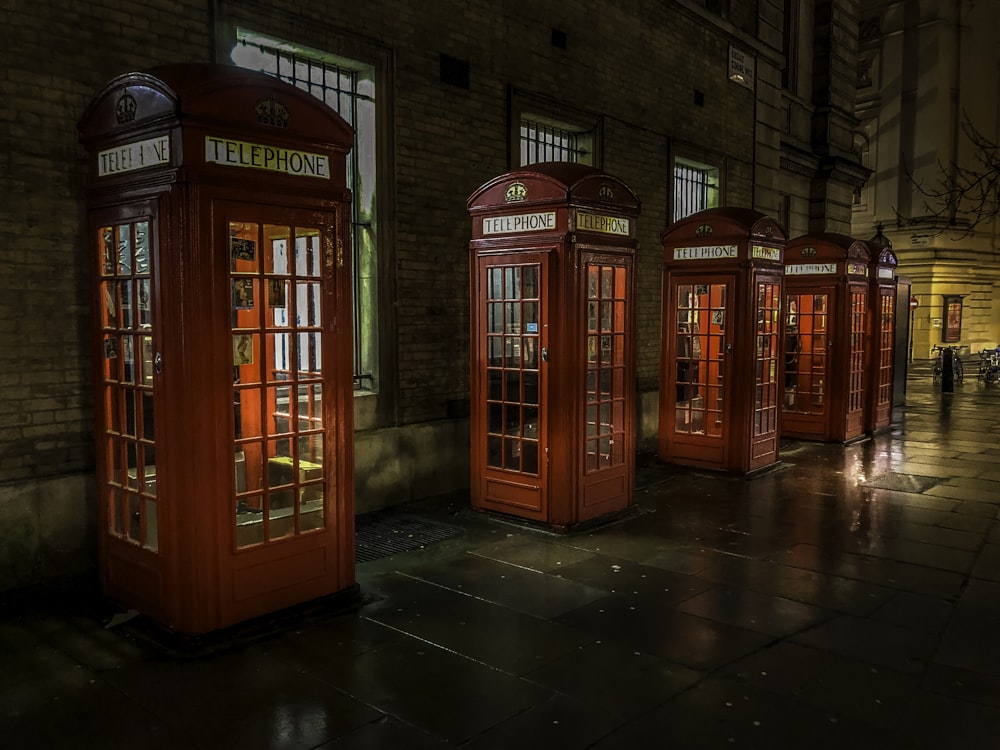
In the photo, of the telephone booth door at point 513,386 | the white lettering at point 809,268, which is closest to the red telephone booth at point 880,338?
the white lettering at point 809,268

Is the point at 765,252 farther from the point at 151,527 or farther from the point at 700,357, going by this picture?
the point at 151,527

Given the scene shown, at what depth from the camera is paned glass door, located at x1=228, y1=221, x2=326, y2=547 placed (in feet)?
15.7

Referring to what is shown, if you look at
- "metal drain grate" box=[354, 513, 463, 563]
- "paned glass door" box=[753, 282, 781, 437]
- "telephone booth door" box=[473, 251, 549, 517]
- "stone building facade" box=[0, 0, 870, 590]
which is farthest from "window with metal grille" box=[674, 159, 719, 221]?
"metal drain grate" box=[354, 513, 463, 563]

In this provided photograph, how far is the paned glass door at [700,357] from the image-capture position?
30.8 feet

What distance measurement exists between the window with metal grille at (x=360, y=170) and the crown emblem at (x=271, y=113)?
115 inches

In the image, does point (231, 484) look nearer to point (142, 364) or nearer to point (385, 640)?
point (142, 364)

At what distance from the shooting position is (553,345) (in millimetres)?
6922

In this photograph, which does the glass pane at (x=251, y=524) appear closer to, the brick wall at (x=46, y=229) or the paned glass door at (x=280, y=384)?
the paned glass door at (x=280, y=384)

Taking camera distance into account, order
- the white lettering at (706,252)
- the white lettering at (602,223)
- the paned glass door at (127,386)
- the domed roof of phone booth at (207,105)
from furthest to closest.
Result: the white lettering at (706,252) → the white lettering at (602,223) → the paned glass door at (127,386) → the domed roof of phone booth at (207,105)

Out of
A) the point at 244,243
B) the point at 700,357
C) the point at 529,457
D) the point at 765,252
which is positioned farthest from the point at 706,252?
the point at 244,243

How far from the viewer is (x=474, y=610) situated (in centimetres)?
520

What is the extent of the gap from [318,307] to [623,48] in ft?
24.7

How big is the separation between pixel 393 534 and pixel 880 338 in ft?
30.4

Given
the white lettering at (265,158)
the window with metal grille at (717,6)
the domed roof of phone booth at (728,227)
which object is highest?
the window with metal grille at (717,6)
